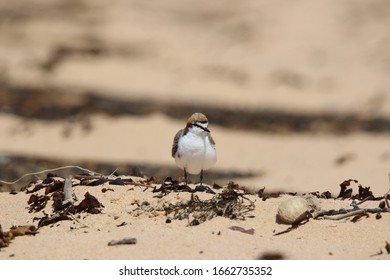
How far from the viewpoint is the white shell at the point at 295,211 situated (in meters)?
6.64

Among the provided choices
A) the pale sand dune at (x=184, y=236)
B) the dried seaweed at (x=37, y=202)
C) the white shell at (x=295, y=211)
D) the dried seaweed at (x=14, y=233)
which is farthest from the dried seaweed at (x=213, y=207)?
the dried seaweed at (x=37, y=202)

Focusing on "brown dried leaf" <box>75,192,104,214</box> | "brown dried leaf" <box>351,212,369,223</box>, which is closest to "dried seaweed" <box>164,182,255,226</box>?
"brown dried leaf" <box>75,192,104,214</box>

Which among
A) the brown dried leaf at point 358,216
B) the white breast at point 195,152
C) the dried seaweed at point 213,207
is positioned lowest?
the brown dried leaf at point 358,216

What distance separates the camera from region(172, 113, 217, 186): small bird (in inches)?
309

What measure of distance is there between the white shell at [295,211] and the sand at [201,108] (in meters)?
0.10

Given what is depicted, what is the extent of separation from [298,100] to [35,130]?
6.25 metres

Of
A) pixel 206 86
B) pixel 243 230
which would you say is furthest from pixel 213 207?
pixel 206 86

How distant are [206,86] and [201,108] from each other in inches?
76.5

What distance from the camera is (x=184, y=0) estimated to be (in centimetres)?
2547

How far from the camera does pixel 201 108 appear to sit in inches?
666

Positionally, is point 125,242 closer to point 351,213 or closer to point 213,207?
point 213,207

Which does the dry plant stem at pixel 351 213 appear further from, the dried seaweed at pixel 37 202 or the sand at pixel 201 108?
the dried seaweed at pixel 37 202

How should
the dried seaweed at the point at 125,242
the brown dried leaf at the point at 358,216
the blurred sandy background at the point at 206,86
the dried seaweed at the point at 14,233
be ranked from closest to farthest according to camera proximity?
the dried seaweed at the point at 125,242 → the dried seaweed at the point at 14,233 → the brown dried leaf at the point at 358,216 → the blurred sandy background at the point at 206,86

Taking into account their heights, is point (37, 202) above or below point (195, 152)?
below
